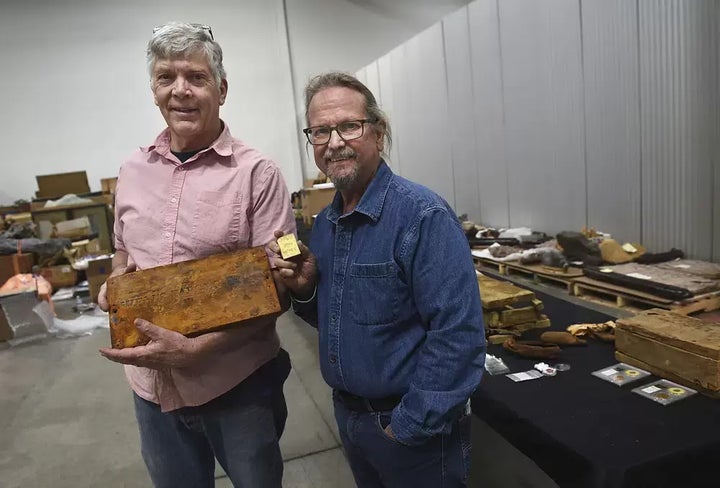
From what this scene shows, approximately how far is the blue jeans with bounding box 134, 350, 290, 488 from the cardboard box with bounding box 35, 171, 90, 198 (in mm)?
7528

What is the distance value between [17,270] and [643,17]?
6.65 m

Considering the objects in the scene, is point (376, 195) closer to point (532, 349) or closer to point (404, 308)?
point (404, 308)

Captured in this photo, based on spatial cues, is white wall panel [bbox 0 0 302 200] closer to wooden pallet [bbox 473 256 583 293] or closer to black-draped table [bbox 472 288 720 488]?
wooden pallet [bbox 473 256 583 293]

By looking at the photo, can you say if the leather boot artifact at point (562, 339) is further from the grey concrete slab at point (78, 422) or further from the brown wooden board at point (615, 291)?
the grey concrete slab at point (78, 422)

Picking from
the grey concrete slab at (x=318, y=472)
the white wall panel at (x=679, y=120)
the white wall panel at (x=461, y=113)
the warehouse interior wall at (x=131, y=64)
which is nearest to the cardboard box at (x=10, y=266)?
the warehouse interior wall at (x=131, y=64)

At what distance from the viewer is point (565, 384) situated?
5.72ft

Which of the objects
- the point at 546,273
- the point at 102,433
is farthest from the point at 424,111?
the point at 102,433

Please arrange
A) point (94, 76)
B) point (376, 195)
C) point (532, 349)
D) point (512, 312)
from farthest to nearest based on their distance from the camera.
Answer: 1. point (94, 76)
2. point (512, 312)
3. point (532, 349)
4. point (376, 195)

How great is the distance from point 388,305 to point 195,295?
1.59 feet

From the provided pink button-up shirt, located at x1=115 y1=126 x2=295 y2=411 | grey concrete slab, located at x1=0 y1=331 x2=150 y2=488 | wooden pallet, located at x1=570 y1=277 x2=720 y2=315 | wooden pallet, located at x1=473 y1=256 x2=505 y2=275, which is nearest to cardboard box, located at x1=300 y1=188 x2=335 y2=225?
wooden pallet, located at x1=473 y1=256 x2=505 y2=275

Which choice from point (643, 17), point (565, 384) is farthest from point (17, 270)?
point (643, 17)

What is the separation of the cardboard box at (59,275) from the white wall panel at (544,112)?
18.2ft

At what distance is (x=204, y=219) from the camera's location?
1332 millimetres

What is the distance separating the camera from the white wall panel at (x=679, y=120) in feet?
10.2
